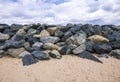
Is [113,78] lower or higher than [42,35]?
lower

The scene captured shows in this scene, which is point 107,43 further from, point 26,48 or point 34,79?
point 34,79

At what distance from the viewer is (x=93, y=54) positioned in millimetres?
10227

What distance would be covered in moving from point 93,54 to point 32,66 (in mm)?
3290

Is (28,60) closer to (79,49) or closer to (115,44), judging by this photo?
(79,49)

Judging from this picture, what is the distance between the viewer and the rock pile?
956cm

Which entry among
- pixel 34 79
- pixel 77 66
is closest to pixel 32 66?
pixel 34 79

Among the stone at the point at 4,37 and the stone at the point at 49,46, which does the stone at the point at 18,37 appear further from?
the stone at the point at 49,46

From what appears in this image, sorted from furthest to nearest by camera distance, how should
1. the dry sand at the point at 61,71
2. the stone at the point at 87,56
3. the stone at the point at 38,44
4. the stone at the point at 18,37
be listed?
the stone at the point at 18,37
the stone at the point at 38,44
the stone at the point at 87,56
the dry sand at the point at 61,71

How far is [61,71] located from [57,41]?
10.8 ft

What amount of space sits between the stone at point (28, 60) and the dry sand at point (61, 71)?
185mm

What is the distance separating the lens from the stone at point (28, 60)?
8708 mm

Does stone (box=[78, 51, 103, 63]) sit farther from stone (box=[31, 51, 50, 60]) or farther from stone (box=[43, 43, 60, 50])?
stone (box=[31, 51, 50, 60])

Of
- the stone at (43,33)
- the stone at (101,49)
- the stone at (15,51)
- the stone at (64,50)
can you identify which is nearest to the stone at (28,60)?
the stone at (15,51)

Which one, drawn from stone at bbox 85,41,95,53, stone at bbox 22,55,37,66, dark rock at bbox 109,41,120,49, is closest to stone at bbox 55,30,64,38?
stone at bbox 85,41,95,53
